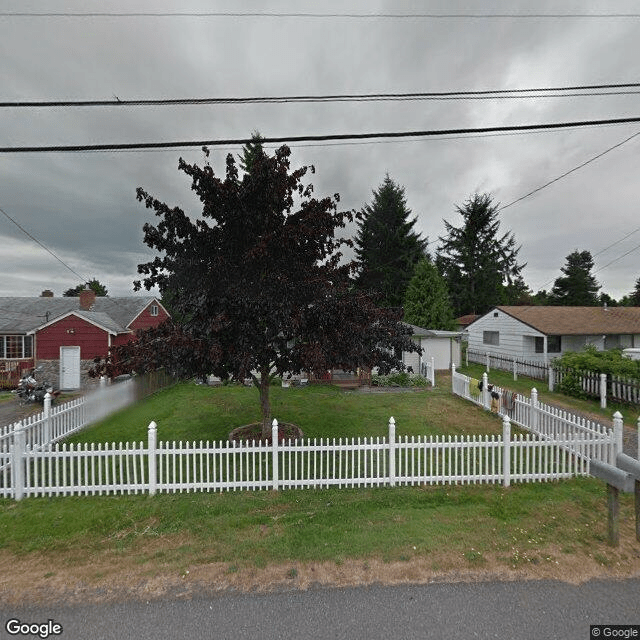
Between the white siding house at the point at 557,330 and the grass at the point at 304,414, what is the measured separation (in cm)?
952

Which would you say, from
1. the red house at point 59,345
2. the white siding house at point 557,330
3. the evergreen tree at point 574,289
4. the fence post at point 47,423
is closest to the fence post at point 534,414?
the fence post at point 47,423

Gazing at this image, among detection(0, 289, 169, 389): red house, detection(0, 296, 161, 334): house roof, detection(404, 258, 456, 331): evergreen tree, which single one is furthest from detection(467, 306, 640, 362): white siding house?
detection(0, 296, 161, 334): house roof

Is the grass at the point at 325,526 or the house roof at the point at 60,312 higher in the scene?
the house roof at the point at 60,312

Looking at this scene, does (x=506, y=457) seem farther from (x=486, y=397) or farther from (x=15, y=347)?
(x=15, y=347)

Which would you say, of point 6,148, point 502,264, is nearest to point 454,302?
point 502,264

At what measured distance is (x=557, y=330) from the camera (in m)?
19.7

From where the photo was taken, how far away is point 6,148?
5836 millimetres

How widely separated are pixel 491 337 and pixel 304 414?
18.6m

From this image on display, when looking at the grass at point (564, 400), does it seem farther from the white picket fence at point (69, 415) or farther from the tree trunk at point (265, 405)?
the white picket fence at point (69, 415)

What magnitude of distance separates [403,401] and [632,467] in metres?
8.47

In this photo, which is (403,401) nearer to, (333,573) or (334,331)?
(334,331)

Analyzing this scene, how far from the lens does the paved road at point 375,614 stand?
10.3ft

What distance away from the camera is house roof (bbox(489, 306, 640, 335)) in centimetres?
2000

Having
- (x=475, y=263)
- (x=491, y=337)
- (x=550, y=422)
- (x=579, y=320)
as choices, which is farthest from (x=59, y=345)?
(x=475, y=263)
